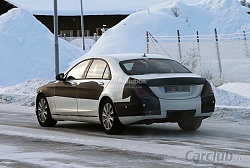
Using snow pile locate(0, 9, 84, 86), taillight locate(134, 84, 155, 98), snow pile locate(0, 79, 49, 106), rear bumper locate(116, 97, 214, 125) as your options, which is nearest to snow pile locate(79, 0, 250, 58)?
snow pile locate(0, 9, 84, 86)

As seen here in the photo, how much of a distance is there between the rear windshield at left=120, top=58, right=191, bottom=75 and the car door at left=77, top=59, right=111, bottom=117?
371 millimetres

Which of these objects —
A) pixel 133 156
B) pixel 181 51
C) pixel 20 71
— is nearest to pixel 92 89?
pixel 133 156

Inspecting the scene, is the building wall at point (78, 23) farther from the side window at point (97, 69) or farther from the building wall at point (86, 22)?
the side window at point (97, 69)

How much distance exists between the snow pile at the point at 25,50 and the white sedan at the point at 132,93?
24.0 metres

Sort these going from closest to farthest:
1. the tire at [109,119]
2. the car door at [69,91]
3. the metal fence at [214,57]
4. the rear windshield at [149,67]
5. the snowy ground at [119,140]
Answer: the snowy ground at [119,140]
the tire at [109,119]
the rear windshield at [149,67]
the car door at [69,91]
the metal fence at [214,57]

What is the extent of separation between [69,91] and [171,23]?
36.9 meters

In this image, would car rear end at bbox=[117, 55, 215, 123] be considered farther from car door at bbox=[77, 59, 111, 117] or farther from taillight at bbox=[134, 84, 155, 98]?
car door at bbox=[77, 59, 111, 117]

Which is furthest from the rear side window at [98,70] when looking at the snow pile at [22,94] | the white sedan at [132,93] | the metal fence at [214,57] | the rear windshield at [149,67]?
the metal fence at [214,57]

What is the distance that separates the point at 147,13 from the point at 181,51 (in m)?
17.3

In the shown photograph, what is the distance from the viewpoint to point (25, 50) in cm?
4253

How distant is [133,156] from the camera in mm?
10180

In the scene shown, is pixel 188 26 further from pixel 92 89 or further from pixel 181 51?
pixel 92 89

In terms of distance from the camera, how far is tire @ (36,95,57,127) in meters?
14.9

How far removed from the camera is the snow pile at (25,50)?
39.4 metres
